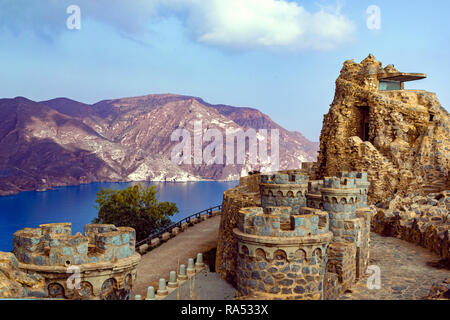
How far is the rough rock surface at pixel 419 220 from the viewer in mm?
17953

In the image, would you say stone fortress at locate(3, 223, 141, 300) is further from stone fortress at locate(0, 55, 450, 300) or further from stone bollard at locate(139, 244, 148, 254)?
stone bollard at locate(139, 244, 148, 254)

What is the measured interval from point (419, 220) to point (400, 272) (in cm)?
707

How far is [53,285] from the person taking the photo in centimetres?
611

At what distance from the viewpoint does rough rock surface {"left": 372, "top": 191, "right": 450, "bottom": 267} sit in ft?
Answer: 58.9

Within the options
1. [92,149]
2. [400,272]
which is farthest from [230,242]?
[92,149]

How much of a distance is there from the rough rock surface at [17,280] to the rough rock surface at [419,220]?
50.1ft

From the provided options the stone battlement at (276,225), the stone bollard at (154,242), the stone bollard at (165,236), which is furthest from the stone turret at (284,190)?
the stone bollard at (165,236)

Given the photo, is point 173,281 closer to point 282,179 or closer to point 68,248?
point 282,179

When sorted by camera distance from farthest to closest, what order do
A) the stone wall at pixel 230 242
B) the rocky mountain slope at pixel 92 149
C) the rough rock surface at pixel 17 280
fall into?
the rocky mountain slope at pixel 92 149
the stone wall at pixel 230 242
the rough rock surface at pixel 17 280

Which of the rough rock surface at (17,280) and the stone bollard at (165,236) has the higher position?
the rough rock surface at (17,280)

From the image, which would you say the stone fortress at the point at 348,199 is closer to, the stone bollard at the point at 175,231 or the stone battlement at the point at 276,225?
the stone battlement at the point at 276,225
